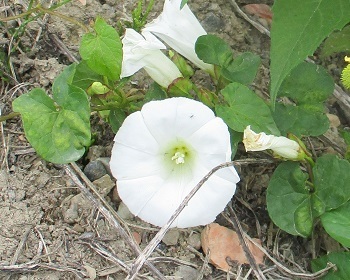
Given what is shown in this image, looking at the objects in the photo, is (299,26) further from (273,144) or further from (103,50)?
(103,50)

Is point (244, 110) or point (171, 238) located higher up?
point (244, 110)

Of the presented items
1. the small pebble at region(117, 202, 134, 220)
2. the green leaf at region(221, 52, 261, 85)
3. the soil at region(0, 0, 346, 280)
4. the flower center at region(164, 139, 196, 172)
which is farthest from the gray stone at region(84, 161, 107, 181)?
the green leaf at region(221, 52, 261, 85)

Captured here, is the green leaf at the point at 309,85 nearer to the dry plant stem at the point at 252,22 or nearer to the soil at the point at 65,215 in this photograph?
the soil at the point at 65,215

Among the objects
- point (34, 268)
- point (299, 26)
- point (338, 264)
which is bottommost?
point (34, 268)

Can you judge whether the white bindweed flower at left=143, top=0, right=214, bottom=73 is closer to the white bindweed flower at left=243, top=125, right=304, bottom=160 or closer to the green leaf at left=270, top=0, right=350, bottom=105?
the green leaf at left=270, top=0, right=350, bottom=105

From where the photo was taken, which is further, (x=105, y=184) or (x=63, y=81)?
(x=105, y=184)

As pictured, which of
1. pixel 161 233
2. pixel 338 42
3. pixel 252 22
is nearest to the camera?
pixel 161 233

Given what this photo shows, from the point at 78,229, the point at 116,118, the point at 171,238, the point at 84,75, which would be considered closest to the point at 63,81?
the point at 84,75

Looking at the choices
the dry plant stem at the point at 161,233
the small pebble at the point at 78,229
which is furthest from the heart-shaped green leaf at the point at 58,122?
the dry plant stem at the point at 161,233
